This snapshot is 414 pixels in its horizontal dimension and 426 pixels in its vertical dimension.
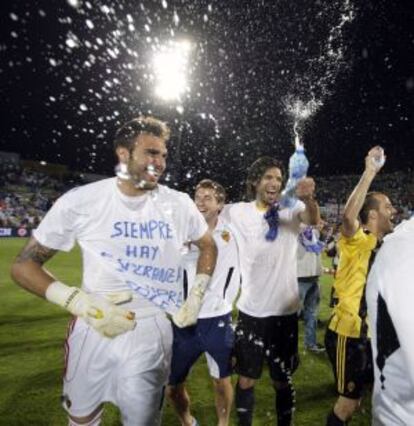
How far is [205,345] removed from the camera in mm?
4305

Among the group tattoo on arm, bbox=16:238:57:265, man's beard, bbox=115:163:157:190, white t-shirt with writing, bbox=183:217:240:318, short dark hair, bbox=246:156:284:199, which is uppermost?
short dark hair, bbox=246:156:284:199

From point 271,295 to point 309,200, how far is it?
89 centimetres

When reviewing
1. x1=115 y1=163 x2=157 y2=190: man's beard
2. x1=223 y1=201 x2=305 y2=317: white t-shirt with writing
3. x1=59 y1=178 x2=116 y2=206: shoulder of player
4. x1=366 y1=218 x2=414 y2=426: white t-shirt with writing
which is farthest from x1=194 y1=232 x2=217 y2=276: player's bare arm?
x1=366 y1=218 x2=414 y2=426: white t-shirt with writing

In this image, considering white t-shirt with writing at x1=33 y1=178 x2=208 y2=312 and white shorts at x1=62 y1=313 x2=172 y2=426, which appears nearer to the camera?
white shorts at x1=62 y1=313 x2=172 y2=426

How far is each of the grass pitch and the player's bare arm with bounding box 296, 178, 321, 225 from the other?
202 centimetres

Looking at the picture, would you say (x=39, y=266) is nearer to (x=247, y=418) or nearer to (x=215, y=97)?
(x=247, y=418)

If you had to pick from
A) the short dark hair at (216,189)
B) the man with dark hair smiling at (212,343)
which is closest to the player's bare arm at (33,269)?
the man with dark hair smiling at (212,343)

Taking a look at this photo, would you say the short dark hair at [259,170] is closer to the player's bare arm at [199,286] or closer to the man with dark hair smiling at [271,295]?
the man with dark hair smiling at [271,295]

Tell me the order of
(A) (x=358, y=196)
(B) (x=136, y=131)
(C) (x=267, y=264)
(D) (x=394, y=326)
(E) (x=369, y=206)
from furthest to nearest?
1. (C) (x=267, y=264)
2. (E) (x=369, y=206)
3. (A) (x=358, y=196)
4. (B) (x=136, y=131)
5. (D) (x=394, y=326)

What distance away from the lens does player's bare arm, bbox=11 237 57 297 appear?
9.90ft

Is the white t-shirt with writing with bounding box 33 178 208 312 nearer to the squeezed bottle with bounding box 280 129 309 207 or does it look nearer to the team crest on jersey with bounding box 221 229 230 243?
the team crest on jersey with bounding box 221 229 230 243

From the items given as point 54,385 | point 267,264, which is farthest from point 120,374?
point 54,385

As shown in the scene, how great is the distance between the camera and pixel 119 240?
3.07m

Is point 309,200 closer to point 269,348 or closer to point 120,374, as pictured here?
point 269,348
